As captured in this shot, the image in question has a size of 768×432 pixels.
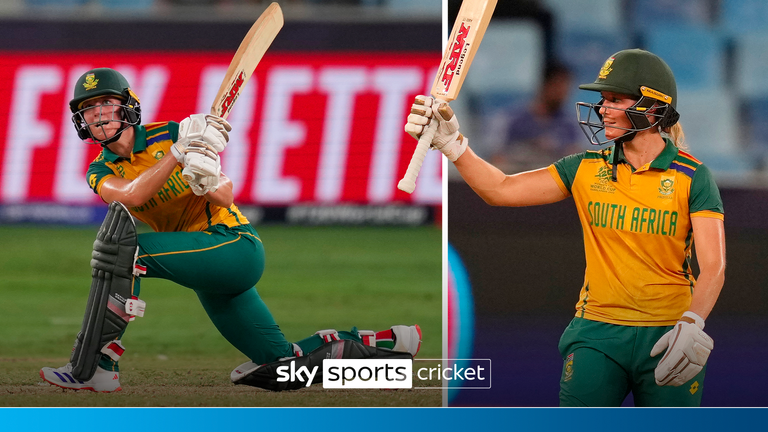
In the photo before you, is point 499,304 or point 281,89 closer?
point 499,304

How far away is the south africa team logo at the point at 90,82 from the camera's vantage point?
3.30 metres

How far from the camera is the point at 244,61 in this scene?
3471 millimetres

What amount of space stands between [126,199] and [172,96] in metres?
4.01

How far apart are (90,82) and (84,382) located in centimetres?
109

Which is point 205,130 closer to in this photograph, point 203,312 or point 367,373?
point 367,373

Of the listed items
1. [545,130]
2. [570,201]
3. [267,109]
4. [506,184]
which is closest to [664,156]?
[506,184]

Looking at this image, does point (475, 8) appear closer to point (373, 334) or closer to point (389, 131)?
point (373, 334)

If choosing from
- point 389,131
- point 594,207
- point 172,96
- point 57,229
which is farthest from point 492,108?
→ point 57,229

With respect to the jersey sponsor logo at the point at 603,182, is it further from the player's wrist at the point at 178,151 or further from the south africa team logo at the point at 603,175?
the player's wrist at the point at 178,151

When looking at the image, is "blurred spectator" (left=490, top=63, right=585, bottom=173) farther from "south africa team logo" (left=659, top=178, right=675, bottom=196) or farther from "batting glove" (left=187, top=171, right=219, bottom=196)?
"batting glove" (left=187, top=171, right=219, bottom=196)

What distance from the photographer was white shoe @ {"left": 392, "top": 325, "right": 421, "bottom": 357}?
144 inches

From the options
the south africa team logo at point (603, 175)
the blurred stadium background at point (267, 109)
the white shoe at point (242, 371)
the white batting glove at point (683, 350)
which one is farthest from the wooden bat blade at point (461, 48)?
the blurred stadium background at point (267, 109)

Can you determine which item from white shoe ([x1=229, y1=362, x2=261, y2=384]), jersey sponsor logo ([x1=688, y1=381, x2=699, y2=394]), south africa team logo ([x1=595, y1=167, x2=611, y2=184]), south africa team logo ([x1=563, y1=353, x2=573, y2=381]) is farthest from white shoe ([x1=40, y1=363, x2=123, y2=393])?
jersey sponsor logo ([x1=688, y1=381, x2=699, y2=394])

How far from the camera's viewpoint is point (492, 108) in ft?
13.0
